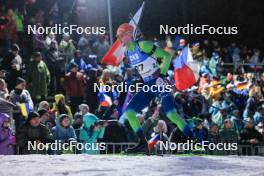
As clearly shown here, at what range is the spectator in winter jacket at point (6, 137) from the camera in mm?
9367

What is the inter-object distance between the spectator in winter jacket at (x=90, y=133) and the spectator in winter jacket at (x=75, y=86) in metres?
1.61

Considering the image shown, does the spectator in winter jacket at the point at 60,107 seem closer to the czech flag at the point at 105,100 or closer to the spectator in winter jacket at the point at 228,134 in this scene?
the czech flag at the point at 105,100

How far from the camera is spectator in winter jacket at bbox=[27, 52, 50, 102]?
12102 mm

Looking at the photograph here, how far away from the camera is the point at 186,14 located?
1535 centimetres

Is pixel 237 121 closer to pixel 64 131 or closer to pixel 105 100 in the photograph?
pixel 105 100

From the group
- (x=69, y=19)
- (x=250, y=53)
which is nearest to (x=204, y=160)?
(x=69, y=19)

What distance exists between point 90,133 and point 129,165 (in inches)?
142

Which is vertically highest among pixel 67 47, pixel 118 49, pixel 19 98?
pixel 67 47

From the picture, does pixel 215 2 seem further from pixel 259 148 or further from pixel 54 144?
pixel 54 144

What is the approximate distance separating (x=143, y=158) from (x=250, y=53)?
1206cm

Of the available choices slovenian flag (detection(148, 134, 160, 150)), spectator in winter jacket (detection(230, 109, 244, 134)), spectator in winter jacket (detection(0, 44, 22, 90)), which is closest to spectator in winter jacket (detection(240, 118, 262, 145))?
spectator in winter jacket (detection(230, 109, 244, 134))

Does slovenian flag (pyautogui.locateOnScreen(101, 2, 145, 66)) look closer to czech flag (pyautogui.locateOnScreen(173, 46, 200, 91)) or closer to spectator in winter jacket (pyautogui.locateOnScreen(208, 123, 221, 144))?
czech flag (pyautogui.locateOnScreen(173, 46, 200, 91))

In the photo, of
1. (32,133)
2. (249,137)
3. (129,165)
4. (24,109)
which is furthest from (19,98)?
(249,137)

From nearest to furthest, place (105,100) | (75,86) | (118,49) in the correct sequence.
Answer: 1. (118,49)
2. (105,100)
3. (75,86)
